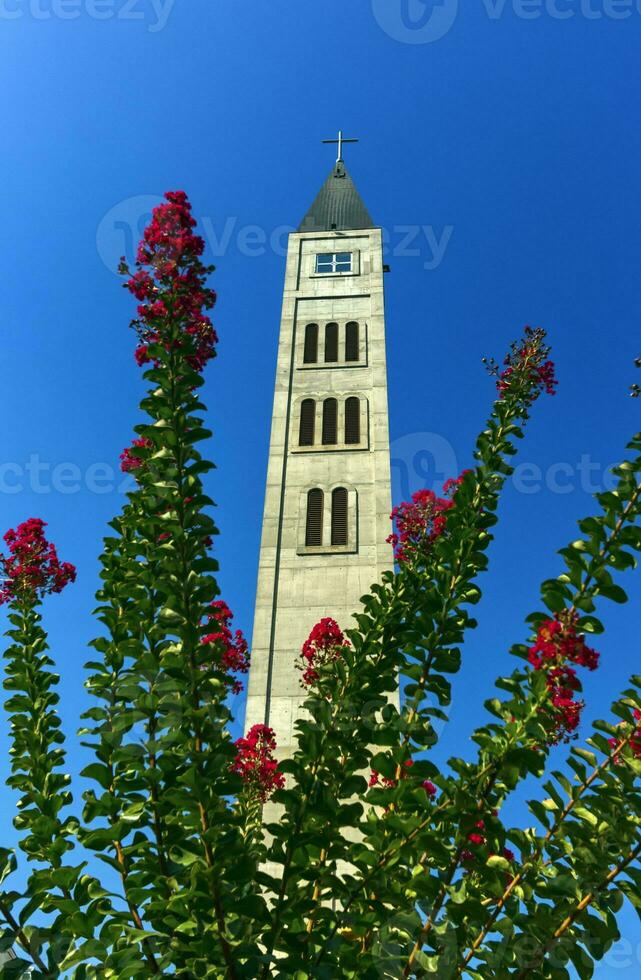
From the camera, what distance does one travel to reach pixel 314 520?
69.3 feet

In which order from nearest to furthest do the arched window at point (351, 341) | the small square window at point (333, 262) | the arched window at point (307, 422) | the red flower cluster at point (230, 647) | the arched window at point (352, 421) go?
the red flower cluster at point (230, 647) → the arched window at point (352, 421) → the arched window at point (307, 422) → the arched window at point (351, 341) → the small square window at point (333, 262)

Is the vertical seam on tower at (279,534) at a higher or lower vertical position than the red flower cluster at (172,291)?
higher

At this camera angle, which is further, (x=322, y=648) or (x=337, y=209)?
(x=337, y=209)

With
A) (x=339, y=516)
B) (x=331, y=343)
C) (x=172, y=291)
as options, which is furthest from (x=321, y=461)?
(x=172, y=291)

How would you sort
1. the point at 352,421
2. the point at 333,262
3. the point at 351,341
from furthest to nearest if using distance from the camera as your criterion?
the point at 333,262 → the point at 351,341 → the point at 352,421

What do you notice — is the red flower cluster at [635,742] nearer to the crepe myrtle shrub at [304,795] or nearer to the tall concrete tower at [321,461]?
the crepe myrtle shrub at [304,795]

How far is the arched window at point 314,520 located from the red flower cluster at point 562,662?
17.5m

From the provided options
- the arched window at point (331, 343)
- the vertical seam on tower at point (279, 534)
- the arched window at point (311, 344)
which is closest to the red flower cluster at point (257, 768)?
the vertical seam on tower at point (279, 534)

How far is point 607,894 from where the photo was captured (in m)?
2.80

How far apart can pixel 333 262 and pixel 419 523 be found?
26582 mm

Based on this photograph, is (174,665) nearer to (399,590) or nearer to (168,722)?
(168,722)

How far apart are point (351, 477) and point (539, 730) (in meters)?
19.2

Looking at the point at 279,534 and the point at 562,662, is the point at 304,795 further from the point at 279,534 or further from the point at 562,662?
the point at 279,534

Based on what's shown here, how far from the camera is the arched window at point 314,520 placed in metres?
20.7
